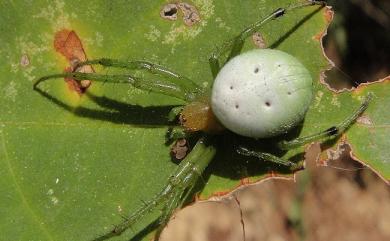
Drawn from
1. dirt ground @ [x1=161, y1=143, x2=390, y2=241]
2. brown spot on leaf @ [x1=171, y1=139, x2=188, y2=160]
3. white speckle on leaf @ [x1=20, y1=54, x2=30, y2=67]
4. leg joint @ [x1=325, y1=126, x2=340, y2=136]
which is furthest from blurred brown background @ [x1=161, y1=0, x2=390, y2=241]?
white speckle on leaf @ [x1=20, y1=54, x2=30, y2=67]

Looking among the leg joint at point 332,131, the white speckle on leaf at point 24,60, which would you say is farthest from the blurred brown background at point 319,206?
the white speckle on leaf at point 24,60

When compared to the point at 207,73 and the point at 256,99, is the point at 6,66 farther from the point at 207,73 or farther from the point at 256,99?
the point at 256,99

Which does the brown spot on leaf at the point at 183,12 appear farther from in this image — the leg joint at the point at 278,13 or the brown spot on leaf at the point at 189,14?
the leg joint at the point at 278,13

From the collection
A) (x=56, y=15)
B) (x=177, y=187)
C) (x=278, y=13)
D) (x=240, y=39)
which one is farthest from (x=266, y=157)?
(x=56, y=15)

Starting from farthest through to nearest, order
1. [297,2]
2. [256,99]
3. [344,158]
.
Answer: [344,158] → [297,2] → [256,99]

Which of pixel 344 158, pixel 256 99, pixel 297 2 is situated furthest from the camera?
pixel 344 158

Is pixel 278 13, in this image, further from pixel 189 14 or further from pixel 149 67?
pixel 149 67

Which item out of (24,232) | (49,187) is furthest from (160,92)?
(24,232)
